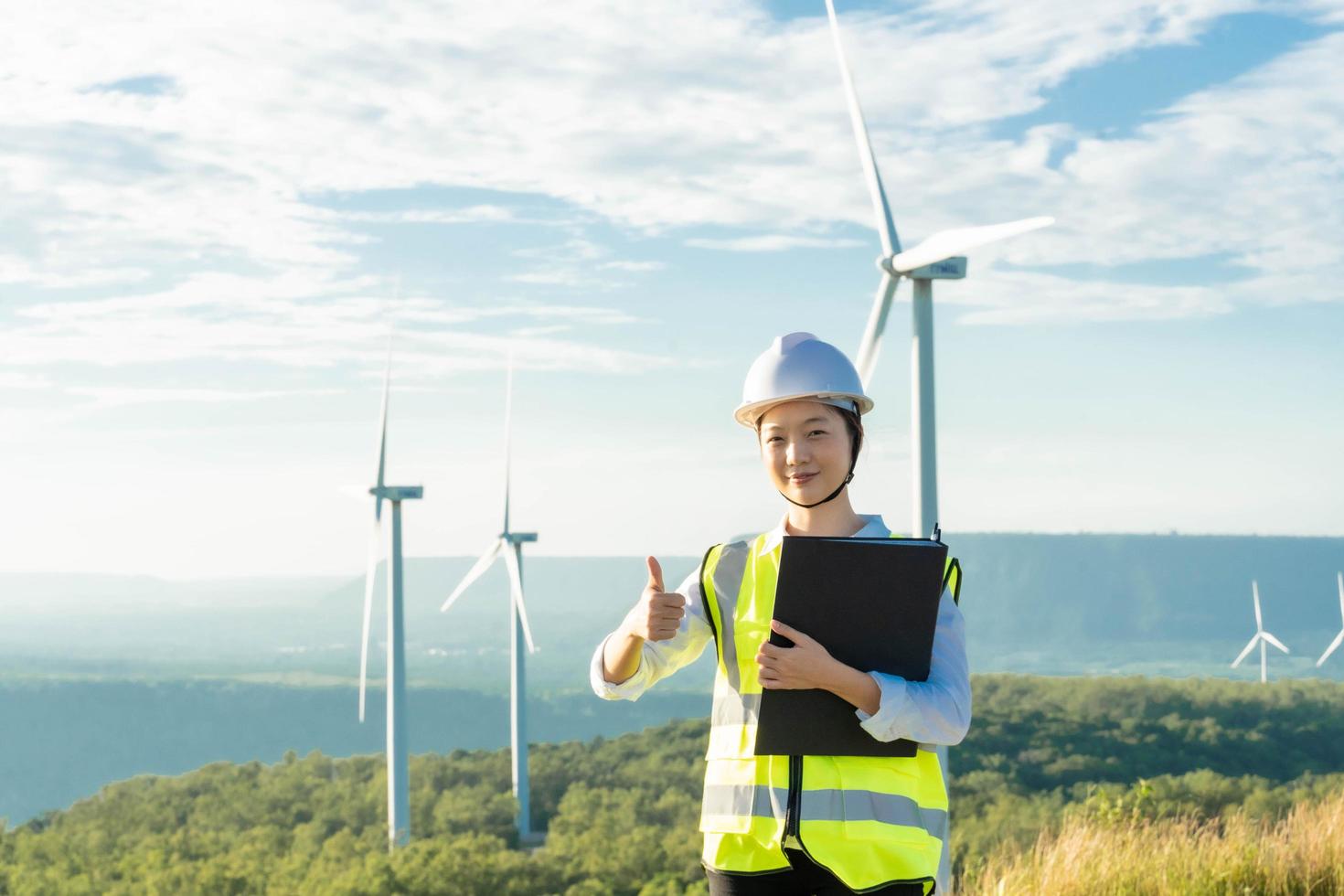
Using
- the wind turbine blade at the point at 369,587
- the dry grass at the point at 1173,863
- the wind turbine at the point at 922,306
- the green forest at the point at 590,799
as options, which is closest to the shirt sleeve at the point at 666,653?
the dry grass at the point at 1173,863

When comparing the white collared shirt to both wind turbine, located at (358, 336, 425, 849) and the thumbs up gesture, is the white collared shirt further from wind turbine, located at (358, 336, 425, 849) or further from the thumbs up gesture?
wind turbine, located at (358, 336, 425, 849)

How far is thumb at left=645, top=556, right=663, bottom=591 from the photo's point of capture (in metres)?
4.29

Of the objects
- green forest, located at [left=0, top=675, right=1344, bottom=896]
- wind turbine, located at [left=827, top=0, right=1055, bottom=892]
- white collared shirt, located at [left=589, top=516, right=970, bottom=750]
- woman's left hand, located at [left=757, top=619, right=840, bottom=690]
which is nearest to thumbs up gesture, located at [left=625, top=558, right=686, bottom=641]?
white collared shirt, located at [left=589, top=516, right=970, bottom=750]

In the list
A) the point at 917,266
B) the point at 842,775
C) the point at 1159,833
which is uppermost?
the point at 917,266

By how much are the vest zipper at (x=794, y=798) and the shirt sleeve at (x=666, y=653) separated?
19.7 inches

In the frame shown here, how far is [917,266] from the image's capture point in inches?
701

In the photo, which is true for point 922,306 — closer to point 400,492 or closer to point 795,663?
point 795,663

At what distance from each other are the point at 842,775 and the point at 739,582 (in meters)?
0.67

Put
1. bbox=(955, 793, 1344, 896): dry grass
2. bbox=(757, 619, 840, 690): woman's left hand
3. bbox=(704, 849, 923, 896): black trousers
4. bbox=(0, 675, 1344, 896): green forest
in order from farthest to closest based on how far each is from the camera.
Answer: bbox=(0, 675, 1344, 896): green forest
bbox=(955, 793, 1344, 896): dry grass
bbox=(704, 849, 923, 896): black trousers
bbox=(757, 619, 840, 690): woman's left hand

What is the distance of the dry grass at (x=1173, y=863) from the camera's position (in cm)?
1030

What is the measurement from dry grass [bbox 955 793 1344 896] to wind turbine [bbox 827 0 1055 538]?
4.60 meters

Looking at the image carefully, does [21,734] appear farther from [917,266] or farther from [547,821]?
[917,266]

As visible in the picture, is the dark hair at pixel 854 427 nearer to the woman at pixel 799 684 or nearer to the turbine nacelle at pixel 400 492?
the woman at pixel 799 684

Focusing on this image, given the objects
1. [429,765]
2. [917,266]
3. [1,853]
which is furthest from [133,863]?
[917,266]
